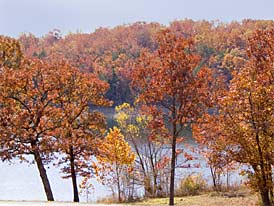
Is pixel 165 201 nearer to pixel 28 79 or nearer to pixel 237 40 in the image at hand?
pixel 28 79

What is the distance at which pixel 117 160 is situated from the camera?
1977cm

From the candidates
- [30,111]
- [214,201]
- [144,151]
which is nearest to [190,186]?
[214,201]

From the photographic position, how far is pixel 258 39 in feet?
47.9

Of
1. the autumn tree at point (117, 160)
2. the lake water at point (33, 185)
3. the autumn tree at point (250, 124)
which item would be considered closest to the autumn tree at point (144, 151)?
the autumn tree at point (117, 160)

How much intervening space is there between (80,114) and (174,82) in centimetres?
360

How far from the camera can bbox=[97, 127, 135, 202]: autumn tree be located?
19375mm

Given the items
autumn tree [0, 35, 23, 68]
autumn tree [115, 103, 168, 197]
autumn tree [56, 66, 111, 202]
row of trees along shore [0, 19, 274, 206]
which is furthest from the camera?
autumn tree [115, 103, 168, 197]

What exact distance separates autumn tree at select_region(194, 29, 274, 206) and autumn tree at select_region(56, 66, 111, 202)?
424 cm

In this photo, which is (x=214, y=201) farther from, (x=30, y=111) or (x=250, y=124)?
(x=30, y=111)

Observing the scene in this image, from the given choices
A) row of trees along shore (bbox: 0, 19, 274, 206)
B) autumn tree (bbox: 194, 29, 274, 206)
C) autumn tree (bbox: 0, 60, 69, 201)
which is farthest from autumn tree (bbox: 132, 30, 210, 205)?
autumn tree (bbox: 0, 60, 69, 201)

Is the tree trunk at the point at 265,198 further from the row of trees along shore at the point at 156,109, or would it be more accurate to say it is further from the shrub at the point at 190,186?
the shrub at the point at 190,186

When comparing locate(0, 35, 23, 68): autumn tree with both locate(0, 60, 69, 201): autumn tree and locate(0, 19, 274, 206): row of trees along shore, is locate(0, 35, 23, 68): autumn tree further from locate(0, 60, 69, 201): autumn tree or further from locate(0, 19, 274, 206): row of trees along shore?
locate(0, 60, 69, 201): autumn tree

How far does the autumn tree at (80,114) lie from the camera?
16.0 metres

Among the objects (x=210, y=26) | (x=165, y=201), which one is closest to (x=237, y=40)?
(x=210, y=26)
